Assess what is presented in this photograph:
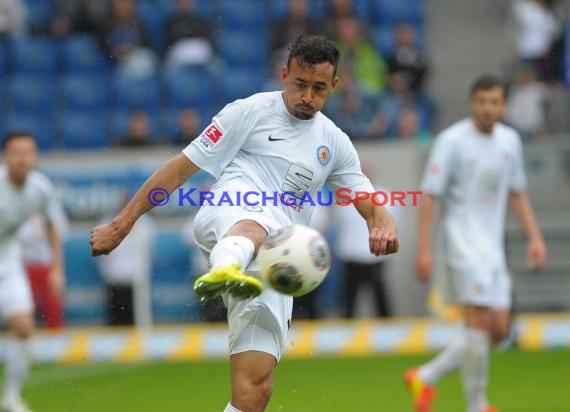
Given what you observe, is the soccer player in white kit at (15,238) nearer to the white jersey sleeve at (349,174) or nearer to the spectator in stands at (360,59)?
the white jersey sleeve at (349,174)

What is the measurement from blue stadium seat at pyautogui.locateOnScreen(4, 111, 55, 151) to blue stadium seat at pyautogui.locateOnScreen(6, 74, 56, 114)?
8 centimetres

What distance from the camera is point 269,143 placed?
6.54m

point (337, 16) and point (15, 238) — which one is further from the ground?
point (337, 16)

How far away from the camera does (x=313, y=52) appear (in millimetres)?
6301

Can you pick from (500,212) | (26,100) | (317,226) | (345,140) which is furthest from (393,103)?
(345,140)

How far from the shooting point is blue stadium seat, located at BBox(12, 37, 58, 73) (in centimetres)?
1766

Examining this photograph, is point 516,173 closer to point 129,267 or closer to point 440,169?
point 440,169

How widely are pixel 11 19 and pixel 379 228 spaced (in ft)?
41.8

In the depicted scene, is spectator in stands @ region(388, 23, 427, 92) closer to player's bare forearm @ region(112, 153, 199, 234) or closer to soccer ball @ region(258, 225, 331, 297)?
player's bare forearm @ region(112, 153, 199, 234)

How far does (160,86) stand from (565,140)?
5127mm

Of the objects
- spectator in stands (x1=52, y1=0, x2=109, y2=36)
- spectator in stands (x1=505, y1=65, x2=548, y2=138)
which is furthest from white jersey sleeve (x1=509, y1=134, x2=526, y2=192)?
spectator in stands (x1=52, y1=0, x2=109, y2=36)

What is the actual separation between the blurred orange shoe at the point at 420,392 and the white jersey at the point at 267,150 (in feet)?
9.71

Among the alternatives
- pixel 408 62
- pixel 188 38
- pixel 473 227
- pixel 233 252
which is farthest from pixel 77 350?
pixel 233 252

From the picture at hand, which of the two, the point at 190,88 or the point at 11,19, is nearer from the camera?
the point at 190,88
